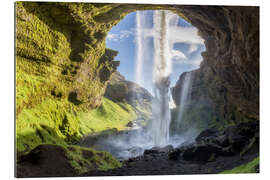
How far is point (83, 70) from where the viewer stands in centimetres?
1126

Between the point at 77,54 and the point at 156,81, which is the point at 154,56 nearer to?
the point at 156,81

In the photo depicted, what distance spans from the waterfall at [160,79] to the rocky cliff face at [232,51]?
1.42 m

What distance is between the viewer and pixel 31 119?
21.2 ft

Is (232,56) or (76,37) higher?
(76,37)

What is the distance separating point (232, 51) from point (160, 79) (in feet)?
11.6

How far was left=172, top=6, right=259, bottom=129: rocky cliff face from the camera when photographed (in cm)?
746

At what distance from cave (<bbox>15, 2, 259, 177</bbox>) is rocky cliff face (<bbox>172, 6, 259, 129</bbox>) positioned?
0.10 ft

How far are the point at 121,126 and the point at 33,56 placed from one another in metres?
4.80

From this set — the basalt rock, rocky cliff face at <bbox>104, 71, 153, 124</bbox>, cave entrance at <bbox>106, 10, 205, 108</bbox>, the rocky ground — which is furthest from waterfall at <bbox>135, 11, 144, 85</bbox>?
the basalt rock

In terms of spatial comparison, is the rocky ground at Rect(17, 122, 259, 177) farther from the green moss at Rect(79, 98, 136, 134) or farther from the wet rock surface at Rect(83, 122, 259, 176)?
the green moss at Rect(79, 98, 136, 134)

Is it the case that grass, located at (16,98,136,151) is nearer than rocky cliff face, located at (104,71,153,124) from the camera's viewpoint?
Yes
